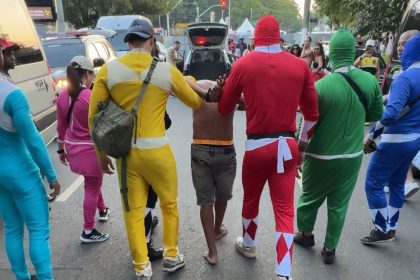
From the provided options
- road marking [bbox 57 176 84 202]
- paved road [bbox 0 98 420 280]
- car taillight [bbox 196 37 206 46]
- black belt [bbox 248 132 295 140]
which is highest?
black belt [bbox 248 132 295 140]

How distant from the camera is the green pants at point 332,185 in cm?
322

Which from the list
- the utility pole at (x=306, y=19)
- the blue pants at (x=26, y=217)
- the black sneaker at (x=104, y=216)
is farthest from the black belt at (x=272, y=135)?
the utility pole at (x=306, y=19)

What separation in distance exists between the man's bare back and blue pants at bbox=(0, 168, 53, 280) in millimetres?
1214

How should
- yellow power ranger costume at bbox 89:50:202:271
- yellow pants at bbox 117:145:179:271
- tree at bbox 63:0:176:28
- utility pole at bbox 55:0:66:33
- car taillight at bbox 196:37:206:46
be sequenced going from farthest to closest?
1. tree at bbox 63:0:176:28
2. utility pole at bbox 55:0:66:33
3. car taillight at bbox 196:37:206:46
4. yellow pants at bbox 117:145:179:271
5. yellow power ranger costume at bbox 89:50:202:271

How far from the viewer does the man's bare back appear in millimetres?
3107

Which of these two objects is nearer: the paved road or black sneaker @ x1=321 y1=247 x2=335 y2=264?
the paved road

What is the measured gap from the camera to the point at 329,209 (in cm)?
336

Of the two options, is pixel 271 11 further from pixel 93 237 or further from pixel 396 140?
pixel 93 237

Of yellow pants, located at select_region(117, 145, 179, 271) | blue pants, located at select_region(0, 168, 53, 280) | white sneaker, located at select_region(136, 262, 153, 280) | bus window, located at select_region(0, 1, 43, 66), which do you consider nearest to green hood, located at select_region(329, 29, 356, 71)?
yellow pants, located at select_region(117, 145, 179, 271)

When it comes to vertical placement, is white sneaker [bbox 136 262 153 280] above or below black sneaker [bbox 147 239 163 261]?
above

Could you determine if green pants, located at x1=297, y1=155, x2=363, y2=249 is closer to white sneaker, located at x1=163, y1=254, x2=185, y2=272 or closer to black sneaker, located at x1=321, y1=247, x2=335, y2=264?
black sneaker, located at x1=321, y1=247, x2=335, y2=264

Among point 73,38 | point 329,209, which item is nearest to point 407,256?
point 329,209

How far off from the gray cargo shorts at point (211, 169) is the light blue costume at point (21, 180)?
108cm

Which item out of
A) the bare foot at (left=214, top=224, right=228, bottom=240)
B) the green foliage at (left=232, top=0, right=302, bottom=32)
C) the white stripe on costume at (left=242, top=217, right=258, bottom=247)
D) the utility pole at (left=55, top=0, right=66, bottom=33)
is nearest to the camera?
the white stripe on costume at (left=242, top=217, right=258, bottom=247)
